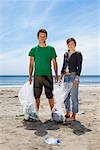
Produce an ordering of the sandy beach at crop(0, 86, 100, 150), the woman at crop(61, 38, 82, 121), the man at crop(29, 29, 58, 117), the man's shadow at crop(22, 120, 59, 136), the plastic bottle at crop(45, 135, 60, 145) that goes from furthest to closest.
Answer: the man at crop(29, 29, 58, 117)
the woman at crop(61, 38, 82, 121)
the man's shadow at crop(22, 120, 59, 136)
the plastic bottle at crop(45, 135, 60, 145)
the sandy beach at crop(0, 86, 100, 150)

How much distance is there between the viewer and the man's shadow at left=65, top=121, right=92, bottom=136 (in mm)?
5914

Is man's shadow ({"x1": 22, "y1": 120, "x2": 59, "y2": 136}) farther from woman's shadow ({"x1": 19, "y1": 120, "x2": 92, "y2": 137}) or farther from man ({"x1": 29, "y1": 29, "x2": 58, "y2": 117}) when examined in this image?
man ({"x1": 29, "y1": 29, "x2": 58, "y2": 117})

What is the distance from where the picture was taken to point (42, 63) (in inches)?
268

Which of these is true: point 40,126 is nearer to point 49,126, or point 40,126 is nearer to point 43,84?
point 49,126

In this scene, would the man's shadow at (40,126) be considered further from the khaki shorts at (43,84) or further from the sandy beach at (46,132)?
the khaki shorts at (43,84)

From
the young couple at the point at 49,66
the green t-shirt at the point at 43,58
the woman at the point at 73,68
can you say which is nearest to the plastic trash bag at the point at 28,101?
the young couple at the point at 49,66

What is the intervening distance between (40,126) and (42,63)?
1221mm

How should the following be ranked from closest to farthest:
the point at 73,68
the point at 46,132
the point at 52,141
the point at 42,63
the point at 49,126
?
the point at 52,141, the point at 46,132, the point at 49,126, the point at 73,68, the point at 42,63

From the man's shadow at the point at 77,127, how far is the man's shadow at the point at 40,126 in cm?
25

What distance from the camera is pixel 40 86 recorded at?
6.91 metres

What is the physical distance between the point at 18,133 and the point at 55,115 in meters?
1.14

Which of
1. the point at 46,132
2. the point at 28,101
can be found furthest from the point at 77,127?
the point at 28,101

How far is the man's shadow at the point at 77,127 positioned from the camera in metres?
5.91

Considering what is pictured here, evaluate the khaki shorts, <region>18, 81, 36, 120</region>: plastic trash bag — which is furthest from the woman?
<region>18, 81, 36, 120</region>: plastic trash bag
